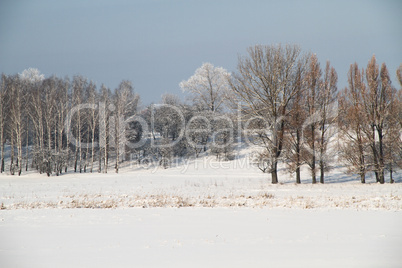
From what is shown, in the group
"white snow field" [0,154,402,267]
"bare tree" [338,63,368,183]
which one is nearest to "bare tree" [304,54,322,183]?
"bare tree" [338,63,368,183]

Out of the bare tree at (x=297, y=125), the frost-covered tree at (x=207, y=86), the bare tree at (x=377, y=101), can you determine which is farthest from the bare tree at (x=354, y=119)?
the frost-covered tree at (x=207, y=86)

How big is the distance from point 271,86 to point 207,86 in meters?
34.8

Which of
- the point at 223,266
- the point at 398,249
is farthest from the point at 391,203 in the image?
the point at 223,266

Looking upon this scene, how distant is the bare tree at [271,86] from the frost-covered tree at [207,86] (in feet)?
101

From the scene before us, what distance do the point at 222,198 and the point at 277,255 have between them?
8.77 m

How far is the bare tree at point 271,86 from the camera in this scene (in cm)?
2166

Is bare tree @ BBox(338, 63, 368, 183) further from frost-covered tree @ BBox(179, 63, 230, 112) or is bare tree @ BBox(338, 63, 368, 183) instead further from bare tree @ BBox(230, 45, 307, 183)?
frost-covered tree @ BBox(179, 63, 230, 112)

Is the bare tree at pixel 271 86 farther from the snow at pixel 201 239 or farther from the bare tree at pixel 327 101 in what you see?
the snow at pixel 201 239

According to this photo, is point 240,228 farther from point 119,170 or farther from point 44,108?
point 44,108

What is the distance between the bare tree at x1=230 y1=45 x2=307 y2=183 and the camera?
2166cm

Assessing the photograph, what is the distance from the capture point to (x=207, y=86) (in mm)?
55906

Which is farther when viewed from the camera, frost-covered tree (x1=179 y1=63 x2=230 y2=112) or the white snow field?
frost-covered tree (x1=179 y1=63 x2=230 y2=112)

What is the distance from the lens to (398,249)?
624cm

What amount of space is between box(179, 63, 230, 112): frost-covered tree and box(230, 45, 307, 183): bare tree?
3090 centimetres
